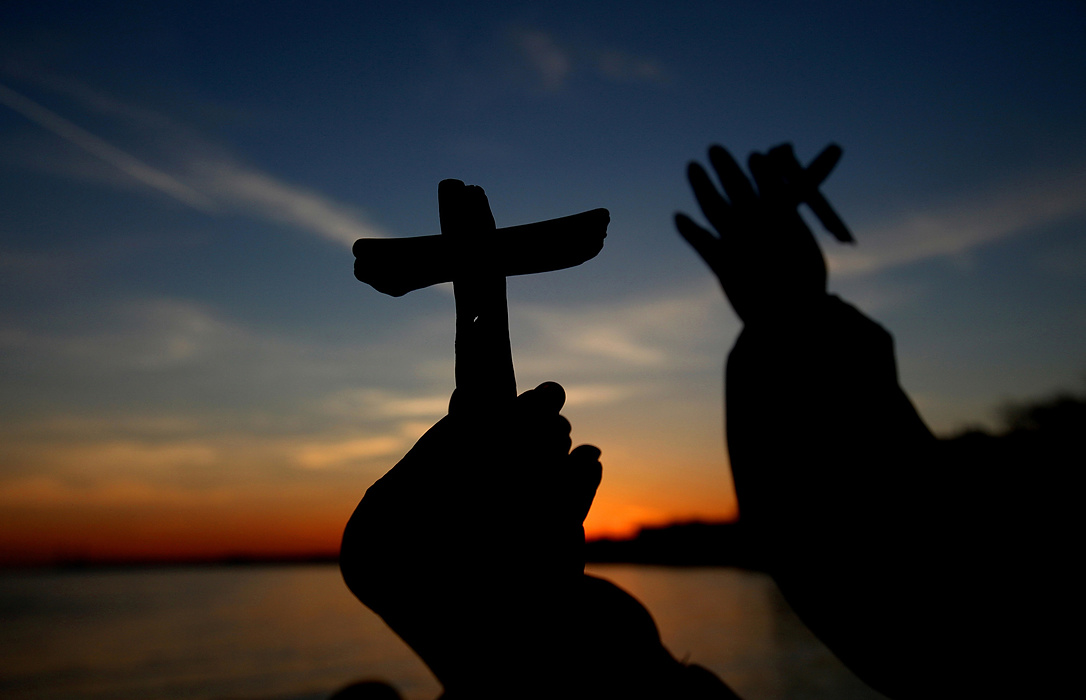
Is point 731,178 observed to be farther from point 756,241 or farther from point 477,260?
point 477,260

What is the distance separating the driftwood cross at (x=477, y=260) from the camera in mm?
2379

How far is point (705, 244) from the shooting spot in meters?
2.70

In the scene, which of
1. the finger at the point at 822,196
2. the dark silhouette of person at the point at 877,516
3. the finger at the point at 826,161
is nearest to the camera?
the dark silhouette of person at the point at 877,516

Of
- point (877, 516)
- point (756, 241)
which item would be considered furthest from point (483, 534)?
point (756, 241)

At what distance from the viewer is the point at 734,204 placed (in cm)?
271

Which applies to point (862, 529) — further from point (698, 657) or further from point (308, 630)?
point (308, 630)

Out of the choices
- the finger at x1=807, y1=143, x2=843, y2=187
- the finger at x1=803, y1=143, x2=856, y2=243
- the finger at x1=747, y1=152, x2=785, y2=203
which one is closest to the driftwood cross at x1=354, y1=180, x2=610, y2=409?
the finger at x1=747, y1=152, x2=785, y2=203

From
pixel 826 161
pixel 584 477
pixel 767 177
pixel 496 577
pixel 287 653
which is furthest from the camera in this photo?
pixel 287 653

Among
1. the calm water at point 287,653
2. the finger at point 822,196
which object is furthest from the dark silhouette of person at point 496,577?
the calm water at point 287,653

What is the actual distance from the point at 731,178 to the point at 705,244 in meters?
0.33

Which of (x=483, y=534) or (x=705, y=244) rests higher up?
(x=705, y=244)

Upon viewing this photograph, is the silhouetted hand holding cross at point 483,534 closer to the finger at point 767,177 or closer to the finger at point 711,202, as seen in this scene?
the finger at point 711,202

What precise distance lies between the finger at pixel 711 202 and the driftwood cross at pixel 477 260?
438 mm

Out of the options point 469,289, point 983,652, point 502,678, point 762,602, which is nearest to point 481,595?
point 502,678
